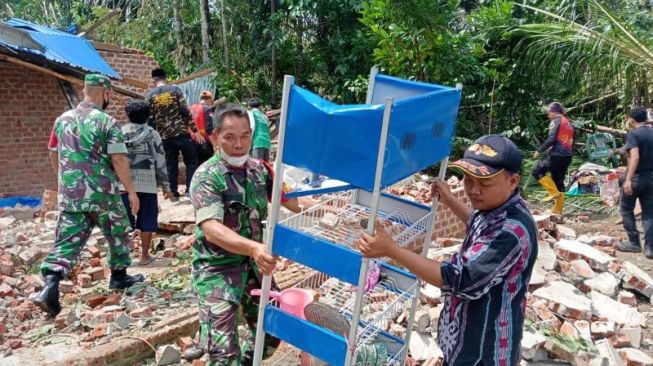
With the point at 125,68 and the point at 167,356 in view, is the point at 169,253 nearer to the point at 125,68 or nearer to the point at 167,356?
the point at 167,356

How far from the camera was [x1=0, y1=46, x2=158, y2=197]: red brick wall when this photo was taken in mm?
9383

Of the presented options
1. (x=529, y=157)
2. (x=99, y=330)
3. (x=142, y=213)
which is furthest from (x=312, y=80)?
(x=99, y=330)

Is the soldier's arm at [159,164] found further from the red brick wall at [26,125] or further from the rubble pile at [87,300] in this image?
the red brick wall at [26,125]

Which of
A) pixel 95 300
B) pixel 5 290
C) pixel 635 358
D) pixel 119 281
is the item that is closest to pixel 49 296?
pixel 95 300

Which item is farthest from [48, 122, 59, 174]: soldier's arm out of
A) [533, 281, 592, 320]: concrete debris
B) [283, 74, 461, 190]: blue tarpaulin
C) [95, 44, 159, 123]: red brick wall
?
[95, 44, 159, 123]: red brick wall

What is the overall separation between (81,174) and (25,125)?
249 inches

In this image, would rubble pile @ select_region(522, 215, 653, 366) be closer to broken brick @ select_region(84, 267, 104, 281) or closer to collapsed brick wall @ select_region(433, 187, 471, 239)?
collapsed brick wall @ select_region(433, 187, 471, 239)

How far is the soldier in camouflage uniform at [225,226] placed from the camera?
2662 mm

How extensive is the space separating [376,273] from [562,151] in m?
5.84

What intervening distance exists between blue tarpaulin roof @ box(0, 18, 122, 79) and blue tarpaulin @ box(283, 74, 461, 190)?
23.6ft

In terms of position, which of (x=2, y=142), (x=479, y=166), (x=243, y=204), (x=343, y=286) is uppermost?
(x=479, y=166)

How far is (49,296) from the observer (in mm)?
4168

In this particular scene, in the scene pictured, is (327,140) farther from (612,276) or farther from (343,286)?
(612,276)

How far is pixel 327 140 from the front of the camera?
82.1 inches
